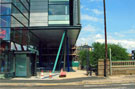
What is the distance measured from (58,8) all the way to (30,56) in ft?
40.6

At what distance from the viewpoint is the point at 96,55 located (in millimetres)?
39781

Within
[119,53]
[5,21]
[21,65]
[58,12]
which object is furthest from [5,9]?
[119,53]

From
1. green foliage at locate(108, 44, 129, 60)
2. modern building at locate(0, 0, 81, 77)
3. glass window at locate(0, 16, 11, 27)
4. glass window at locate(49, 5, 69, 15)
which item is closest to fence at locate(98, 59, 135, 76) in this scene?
modern building at locate(0, 0, 81, 77)

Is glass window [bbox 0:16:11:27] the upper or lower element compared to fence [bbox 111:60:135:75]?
upper

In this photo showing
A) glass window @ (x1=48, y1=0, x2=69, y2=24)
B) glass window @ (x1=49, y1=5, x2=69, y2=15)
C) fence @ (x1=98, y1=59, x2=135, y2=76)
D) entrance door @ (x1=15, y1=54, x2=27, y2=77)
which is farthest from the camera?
glass window @ (x1=49, y1=5, x2=69, y2=15)

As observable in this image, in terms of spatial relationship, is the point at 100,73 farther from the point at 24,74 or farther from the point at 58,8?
the point at 58,8

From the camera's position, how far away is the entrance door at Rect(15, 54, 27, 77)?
20014 mm

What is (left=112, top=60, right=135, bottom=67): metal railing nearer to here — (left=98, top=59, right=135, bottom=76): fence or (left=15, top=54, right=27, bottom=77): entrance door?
(left=98, top=59, right=135, bottom=76): fence

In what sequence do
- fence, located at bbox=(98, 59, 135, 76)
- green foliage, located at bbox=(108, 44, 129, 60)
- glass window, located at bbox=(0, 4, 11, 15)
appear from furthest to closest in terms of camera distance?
green foliage, located at bbox=(108, 44, 129, 60) < glass window, located at bbox=(0, 4, 11, 15) < fence, located at bbox=(98, 59, 135, 76)

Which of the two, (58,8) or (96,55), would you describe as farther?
(96,55)

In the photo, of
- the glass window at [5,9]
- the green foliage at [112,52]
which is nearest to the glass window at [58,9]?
the glass window at [5,9]

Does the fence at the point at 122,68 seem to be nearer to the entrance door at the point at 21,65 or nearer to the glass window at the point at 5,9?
the entrance door at the point at 21,65

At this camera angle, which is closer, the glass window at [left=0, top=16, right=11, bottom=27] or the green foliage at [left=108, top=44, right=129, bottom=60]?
the glass window at [left=0, top=16, right=11, bottom=27]

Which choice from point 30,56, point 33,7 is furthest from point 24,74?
point 33,7
